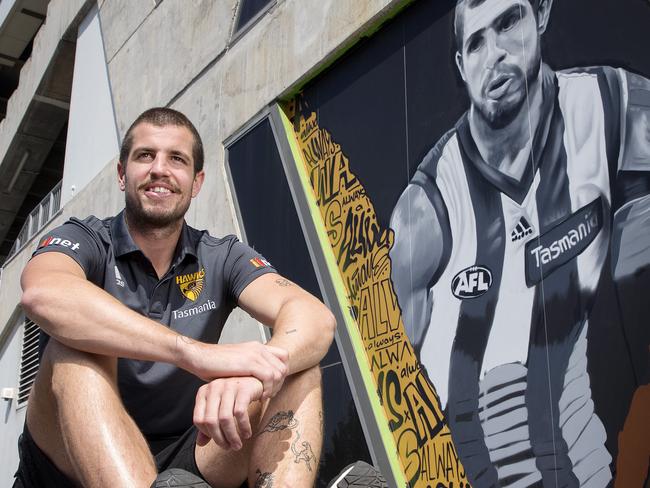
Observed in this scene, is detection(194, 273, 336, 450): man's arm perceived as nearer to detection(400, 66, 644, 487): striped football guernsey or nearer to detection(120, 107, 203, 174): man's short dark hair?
detection(120, 107, 203, 174): man's short dark hair

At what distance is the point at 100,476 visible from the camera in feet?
5.27

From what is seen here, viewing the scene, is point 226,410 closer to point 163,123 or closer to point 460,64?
point 163,123

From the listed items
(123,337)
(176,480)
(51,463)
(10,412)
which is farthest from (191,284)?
(10,412)

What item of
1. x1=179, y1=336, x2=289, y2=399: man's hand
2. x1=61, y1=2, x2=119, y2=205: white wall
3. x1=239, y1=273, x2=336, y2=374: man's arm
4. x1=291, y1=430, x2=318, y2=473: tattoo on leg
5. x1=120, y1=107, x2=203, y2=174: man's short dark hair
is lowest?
x1=291, y1=430, x2=318, y2=473: tattoo on leg

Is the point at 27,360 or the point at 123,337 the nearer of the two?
the point at 123,337

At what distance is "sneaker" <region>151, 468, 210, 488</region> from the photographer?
143cm

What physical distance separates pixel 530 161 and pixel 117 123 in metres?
6.69

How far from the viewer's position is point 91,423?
164 cm

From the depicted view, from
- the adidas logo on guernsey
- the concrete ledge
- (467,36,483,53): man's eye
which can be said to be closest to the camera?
the adidas logo on guernsey

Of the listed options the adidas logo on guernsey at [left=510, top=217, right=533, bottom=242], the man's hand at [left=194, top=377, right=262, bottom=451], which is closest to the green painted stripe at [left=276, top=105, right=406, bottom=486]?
the adidas logo on guernsey at [left=510, top=217, right=533, bottom=242]

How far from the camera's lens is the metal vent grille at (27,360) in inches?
452

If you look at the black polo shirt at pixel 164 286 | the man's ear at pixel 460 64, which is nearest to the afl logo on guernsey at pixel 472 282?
the man's ear at pixel 460 64

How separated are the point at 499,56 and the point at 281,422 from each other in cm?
307

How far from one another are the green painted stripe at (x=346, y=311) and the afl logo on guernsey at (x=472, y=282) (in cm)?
89
